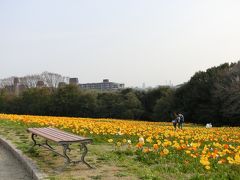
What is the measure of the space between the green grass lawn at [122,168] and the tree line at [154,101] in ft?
139

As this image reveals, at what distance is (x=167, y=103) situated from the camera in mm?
63031

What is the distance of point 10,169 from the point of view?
29.5 ft

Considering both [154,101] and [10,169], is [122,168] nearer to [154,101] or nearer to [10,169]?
[10,169]

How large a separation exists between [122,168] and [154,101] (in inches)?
2524

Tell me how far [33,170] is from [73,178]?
1215 mm

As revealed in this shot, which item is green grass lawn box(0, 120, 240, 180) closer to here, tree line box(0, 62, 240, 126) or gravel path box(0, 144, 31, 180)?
gravel path box(0, 144, 31, 180)

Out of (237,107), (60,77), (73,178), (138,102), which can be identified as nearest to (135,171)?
(73,178)

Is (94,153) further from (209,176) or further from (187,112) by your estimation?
(187,112)

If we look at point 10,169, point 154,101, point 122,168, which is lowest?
point 10,169

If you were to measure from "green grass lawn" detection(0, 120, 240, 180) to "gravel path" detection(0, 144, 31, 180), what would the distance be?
35cm

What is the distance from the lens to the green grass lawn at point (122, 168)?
7.23 metres

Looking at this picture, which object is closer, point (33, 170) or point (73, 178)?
point (73, 178)

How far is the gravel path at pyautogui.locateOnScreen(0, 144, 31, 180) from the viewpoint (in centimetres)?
817

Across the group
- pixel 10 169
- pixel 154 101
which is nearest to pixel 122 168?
pixel 10 169
